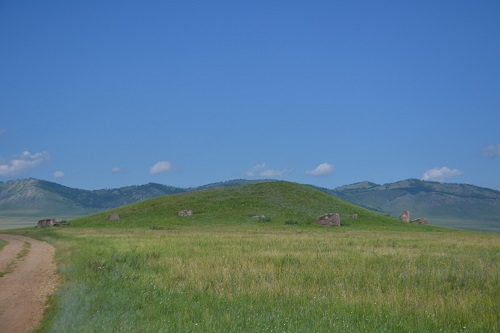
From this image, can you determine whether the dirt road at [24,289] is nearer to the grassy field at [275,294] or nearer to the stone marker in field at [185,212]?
the grassy field at [275,294]

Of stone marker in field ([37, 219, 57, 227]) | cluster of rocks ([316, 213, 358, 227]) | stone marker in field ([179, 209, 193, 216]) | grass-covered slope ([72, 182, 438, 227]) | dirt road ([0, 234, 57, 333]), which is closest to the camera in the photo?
dirt road ([0, 234, 57, 333])

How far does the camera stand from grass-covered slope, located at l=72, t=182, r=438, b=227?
79625 millimetres

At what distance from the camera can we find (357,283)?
17594 mm

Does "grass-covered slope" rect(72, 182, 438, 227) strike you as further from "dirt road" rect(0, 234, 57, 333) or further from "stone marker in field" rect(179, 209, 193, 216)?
"dirt road" rect(0, 234, 57, 333)

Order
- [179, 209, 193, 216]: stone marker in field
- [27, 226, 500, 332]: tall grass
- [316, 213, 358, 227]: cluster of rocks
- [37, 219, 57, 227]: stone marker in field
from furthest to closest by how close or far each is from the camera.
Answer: [37, 219, 57, 227]: stone marker in field
[179, 209, 193, 216]: stone marker in field
[316, 213, 358, 227]: cluster of rocks
[27, 226, 500, 332]: tall grass

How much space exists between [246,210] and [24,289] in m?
71.1

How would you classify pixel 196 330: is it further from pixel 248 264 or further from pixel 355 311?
pixel 248 264

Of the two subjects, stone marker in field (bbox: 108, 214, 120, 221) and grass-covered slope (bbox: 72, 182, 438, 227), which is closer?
grass-covered slope (bbox: 72, 182, 438, 227)

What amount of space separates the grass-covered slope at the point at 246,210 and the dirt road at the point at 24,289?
47.6 metres

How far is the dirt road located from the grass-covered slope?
156ft

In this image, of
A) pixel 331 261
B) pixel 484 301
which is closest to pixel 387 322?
pixel 484 301

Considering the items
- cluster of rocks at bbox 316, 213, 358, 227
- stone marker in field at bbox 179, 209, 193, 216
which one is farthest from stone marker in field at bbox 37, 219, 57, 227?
cluster of rocks at bbox 316, 213, 358, 227

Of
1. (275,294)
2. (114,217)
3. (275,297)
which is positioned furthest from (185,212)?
(275,297)

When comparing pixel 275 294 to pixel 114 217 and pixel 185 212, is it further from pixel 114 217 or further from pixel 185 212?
pixel 114 217
